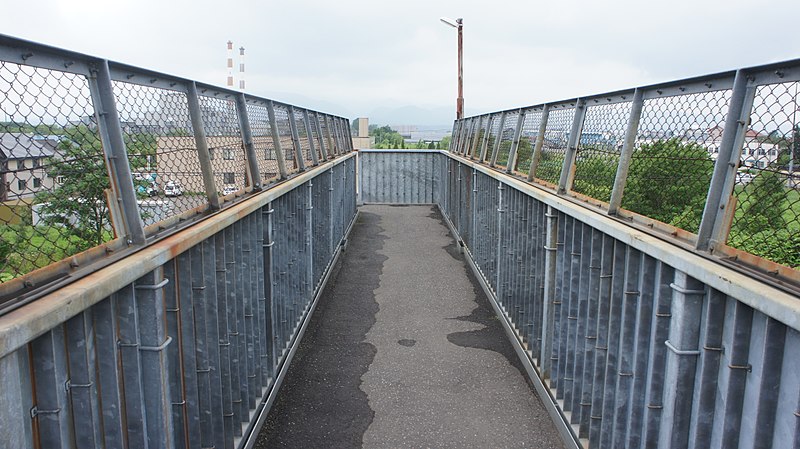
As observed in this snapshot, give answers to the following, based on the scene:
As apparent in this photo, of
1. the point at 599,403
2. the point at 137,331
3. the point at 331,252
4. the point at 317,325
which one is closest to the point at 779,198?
the point at 599,403

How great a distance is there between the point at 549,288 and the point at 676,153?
1.69m

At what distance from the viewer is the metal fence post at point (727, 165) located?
269 cm

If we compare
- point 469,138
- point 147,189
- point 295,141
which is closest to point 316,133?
point 295,141

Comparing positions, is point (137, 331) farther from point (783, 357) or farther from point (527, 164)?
point (527, 164)

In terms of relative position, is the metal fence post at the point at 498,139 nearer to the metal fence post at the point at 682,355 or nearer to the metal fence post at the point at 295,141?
the metal fence post at the point at 295,141

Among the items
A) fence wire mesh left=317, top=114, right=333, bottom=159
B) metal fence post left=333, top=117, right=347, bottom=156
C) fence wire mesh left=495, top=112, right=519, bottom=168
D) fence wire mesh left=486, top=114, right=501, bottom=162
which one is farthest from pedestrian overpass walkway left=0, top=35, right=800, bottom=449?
metal fence post left=333, top=117, right=347, bottom=156

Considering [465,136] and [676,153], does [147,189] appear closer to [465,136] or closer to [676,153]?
[676,153]

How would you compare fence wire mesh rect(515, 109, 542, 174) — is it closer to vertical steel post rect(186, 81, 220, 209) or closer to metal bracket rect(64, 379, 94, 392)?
vertical steel post rect(186, 81, 220, 209)

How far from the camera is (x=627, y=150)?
3.89 metres

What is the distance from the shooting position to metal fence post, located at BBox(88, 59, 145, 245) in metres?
2.67

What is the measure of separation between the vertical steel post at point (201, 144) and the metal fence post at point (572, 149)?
8.52ft

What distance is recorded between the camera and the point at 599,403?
4.05m

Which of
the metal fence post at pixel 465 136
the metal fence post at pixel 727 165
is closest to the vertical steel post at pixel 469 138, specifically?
the metal fence post at pixel 465 136

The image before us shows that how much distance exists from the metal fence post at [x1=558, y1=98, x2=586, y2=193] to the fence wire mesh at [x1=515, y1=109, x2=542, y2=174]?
1406mm
